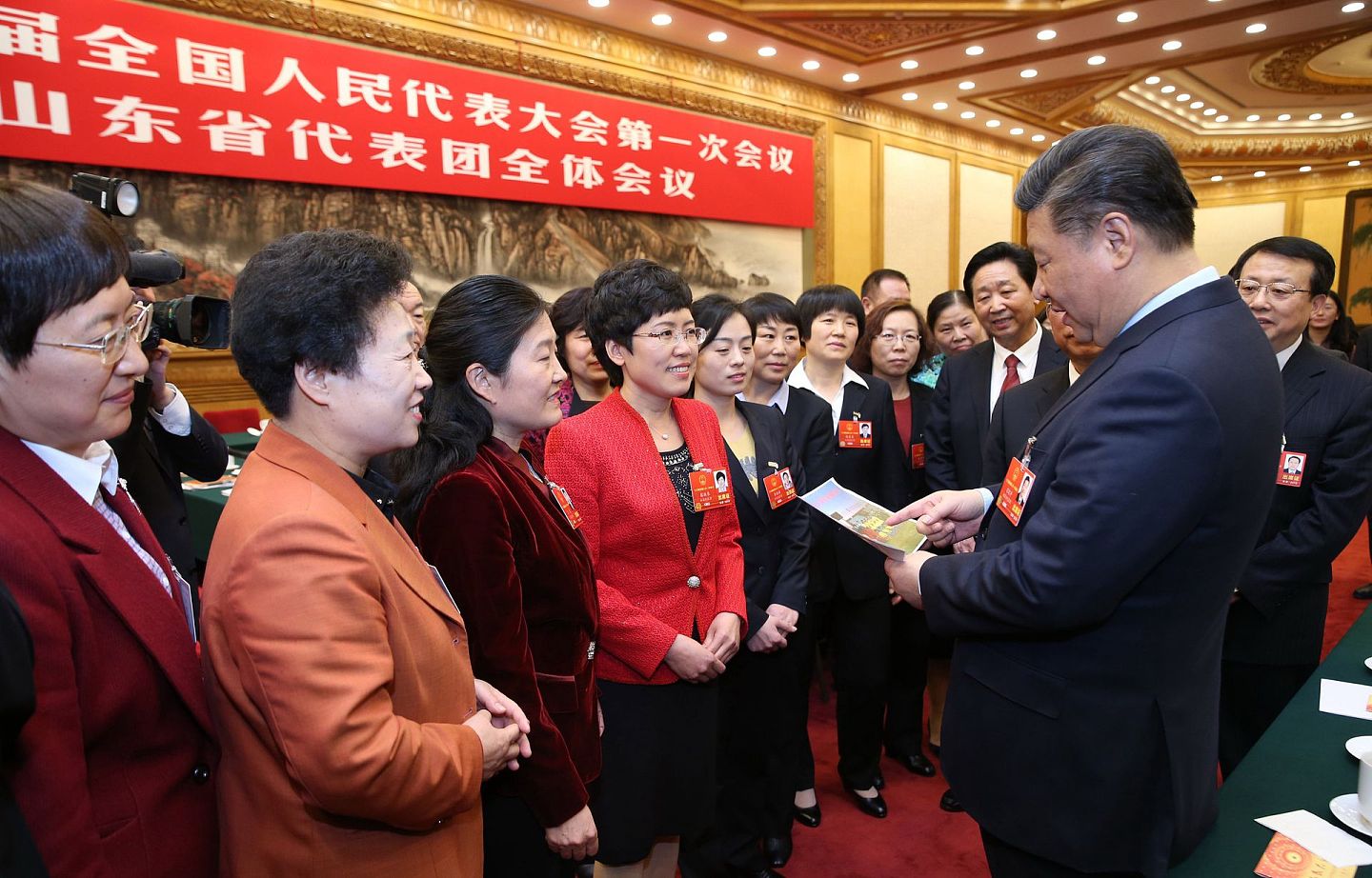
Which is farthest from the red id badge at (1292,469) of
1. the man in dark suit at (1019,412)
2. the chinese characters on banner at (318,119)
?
the chinese characters on banner at (318,119)

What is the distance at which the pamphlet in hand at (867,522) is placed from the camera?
1537 millimetres

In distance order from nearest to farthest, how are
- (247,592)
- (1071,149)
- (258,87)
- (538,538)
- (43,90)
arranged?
(247,592) → (1071,149) → (538,538) → (43,90) → (258,87)

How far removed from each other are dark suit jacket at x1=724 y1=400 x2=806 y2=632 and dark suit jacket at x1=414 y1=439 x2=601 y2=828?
28.5 inches

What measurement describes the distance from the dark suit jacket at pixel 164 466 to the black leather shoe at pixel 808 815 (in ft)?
6.35

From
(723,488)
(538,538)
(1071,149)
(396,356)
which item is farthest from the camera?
(723,488)

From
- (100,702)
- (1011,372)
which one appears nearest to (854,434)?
(1011,372)

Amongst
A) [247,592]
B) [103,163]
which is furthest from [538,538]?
[103,163]

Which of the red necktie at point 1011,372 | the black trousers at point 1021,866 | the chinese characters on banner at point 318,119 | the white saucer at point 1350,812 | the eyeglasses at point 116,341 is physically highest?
the chinese characters on banner at point 318,119

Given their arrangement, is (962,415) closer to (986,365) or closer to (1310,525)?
(986,365)

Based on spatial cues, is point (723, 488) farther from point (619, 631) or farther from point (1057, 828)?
point (1057, 828)

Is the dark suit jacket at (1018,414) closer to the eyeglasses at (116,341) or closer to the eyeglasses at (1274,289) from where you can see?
the eyeglasses at (1274,289)

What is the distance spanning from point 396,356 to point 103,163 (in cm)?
397

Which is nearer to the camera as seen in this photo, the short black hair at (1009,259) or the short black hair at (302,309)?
the short black hair at (302,309)

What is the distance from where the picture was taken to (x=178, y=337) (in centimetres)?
150
